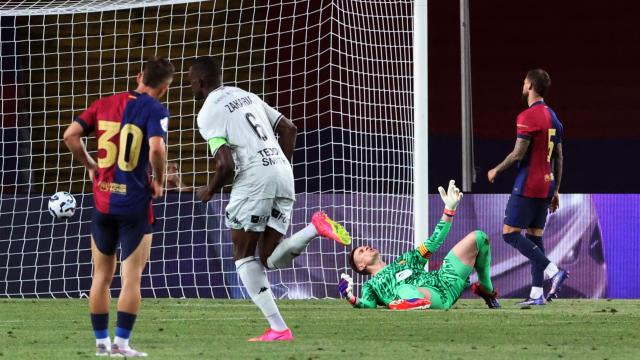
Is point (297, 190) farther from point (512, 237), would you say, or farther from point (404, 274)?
point (404, 274)

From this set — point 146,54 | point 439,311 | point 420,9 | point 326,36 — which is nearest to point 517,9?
point 326,36

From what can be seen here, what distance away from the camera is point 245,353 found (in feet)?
27.1

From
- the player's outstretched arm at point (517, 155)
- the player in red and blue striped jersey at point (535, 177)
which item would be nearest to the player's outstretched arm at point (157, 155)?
the player's outstretched arm at point (517, 155)

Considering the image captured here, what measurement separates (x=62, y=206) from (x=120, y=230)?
5.47m

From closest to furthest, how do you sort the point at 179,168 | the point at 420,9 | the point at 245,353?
the point at 245,353, the point at 420,9, the point at 179,168

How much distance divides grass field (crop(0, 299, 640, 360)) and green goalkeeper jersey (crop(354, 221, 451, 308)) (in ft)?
0.57

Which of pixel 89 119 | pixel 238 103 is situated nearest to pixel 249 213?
pixel 238 103

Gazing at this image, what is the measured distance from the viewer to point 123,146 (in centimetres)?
809

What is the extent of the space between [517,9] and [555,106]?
4.82 feet

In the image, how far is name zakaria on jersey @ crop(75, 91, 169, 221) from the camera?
26.5 feet

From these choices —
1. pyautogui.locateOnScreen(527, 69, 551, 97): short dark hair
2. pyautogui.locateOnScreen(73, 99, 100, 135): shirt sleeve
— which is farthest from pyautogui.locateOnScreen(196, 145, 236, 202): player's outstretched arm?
pyautogui.locateOnScreen(527, 69, 551, 97): short dark hair

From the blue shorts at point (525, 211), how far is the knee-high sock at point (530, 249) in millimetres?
100

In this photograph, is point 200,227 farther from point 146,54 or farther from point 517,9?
point 517,9

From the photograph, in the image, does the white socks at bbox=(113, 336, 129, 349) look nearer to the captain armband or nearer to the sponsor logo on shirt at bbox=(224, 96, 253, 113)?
the captain armband
